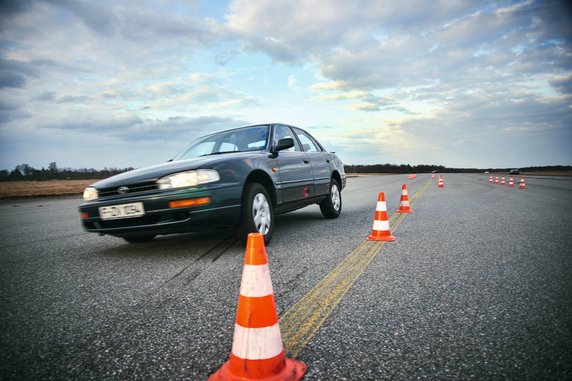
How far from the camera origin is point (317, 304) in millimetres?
2531

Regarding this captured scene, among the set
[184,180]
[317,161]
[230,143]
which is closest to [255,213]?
[184,180]

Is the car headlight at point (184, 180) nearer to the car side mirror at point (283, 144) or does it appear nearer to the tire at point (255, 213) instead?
the tire at point (255, 213)

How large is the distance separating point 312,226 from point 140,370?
450cm

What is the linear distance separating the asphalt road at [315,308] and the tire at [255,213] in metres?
0.27

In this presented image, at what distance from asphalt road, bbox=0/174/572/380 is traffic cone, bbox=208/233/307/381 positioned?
6.0 inches

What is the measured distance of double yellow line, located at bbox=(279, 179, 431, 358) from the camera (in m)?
2.03

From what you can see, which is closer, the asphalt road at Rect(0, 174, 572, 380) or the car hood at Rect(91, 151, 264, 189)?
the asphalt road at Rect(0, 174, 572, 380)

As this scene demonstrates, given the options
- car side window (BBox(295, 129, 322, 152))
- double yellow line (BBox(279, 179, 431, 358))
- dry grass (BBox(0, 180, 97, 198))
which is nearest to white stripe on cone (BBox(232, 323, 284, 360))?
double yellow line (BBox(279, 179, 431, 358))

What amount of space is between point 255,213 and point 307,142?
272cm

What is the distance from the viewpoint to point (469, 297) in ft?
8.56

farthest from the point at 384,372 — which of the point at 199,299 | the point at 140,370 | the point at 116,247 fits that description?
the point at 116,247

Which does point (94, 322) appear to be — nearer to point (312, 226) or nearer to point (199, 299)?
point (199, 299)

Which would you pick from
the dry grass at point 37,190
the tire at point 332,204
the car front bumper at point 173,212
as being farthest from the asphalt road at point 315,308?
the dry grass at point 37,190

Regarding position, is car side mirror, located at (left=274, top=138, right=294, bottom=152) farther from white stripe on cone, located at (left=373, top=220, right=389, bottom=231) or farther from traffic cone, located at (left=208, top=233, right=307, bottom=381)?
traffic cone, located at (left=208, top=233, right=307, bottom=381)
